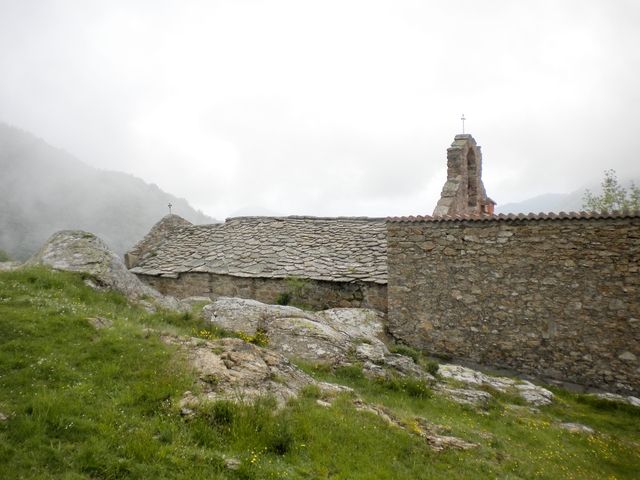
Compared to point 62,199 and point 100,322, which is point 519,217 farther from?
point 62,199

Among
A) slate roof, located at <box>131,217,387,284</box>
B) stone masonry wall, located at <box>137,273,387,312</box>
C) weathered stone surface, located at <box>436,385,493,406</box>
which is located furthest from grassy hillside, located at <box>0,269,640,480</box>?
slate roof, located at <box>131,217,387,284</box>

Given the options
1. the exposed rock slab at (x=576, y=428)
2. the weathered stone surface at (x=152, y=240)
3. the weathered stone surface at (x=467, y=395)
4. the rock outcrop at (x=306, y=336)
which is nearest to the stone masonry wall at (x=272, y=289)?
the weathered stone surface at (x=152, y=240)

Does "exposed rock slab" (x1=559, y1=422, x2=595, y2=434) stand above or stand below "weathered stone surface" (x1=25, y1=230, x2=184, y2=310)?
below

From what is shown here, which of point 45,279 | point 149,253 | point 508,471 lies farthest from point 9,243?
point 508,471

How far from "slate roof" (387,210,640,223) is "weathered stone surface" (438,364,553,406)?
524 cm

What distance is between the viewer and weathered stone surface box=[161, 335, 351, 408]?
7.16 m

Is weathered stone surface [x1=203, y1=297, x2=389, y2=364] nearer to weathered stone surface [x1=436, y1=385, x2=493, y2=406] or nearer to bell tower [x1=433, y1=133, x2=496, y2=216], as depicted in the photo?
weathered stone surface [x1=436, y1=385, x2=493, y2=406]

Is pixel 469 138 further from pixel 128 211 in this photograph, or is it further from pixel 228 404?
pixel 128 211

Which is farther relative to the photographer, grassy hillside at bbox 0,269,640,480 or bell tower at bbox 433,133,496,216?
bell tower at bbox 433,133,496,216

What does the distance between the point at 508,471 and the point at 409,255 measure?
9.56 m

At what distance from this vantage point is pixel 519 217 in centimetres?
1420

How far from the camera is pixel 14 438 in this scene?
17.6 ft

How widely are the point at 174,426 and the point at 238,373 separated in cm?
186

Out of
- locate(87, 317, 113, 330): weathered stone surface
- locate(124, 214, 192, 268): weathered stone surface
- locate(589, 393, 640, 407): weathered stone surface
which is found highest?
locate(124, 214, 192, 268): weathered stone surface
